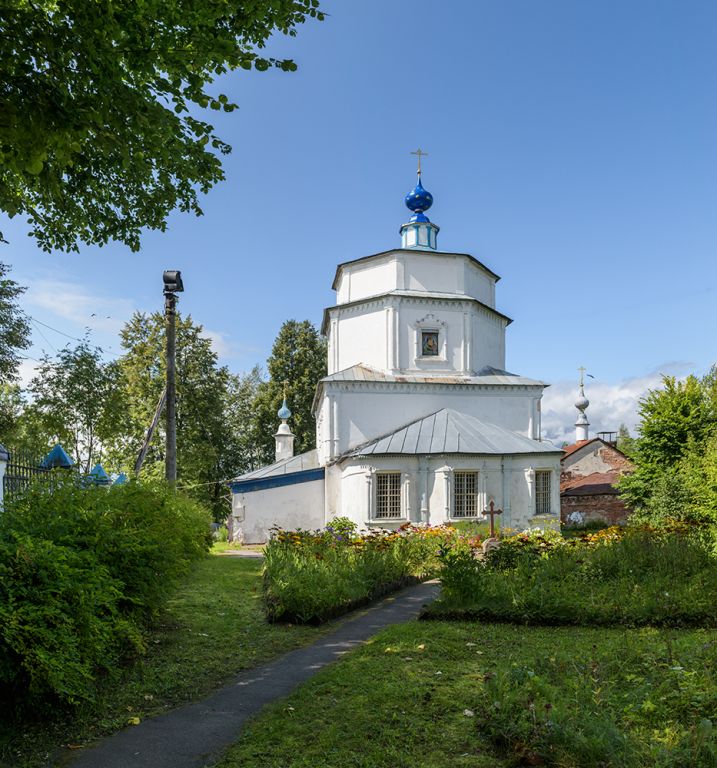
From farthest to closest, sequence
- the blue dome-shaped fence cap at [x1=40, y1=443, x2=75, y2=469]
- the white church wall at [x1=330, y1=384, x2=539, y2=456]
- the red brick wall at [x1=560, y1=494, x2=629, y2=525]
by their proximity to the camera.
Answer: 1. the red brick wall at [x1=560, y1=494, x2=629, y2=525]
2. the white church wall at [x1=330, y1=384, x2=539, y2=456]
3. the blue dome-shaped fence cap at [x1=40, y1=443, x2=75, y2=469]

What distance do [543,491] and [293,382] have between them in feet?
80.6

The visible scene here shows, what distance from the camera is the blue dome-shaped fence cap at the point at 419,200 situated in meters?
26.4

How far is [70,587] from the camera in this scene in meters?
4.88

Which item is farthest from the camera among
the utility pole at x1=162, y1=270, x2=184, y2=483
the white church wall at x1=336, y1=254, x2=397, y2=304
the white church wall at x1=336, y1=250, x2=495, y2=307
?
the white church wall at x1=336, y1=254, x2=397, y2=304

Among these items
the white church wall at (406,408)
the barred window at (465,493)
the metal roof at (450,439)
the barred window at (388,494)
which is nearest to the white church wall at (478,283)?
the white church wall at (406,408)

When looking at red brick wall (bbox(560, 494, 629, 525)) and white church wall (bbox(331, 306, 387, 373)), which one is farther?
red brick wall (bbox(560, 494, 629, 525))

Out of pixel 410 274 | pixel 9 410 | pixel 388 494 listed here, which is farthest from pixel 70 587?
pixel 9 410

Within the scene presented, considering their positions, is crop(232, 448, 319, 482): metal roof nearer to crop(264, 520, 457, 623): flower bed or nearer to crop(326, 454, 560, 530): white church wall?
crop(326, 454, 560, 530): white church wall

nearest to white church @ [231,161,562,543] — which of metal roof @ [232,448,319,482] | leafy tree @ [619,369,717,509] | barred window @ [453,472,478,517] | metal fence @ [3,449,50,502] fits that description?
barred window @ [453,472,478,517]

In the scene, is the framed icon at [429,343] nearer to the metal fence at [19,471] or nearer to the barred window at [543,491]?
the barred window at [543,491]

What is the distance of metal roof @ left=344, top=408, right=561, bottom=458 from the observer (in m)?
20.0

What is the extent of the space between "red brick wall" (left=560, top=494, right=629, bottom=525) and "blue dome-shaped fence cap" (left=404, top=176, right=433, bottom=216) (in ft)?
58.5

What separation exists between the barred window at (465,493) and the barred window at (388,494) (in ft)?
6.32

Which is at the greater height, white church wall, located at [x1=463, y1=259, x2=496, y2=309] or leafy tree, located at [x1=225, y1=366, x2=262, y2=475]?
white church wall, located at [x1=463, y1=259, x2=496, y2=309]
